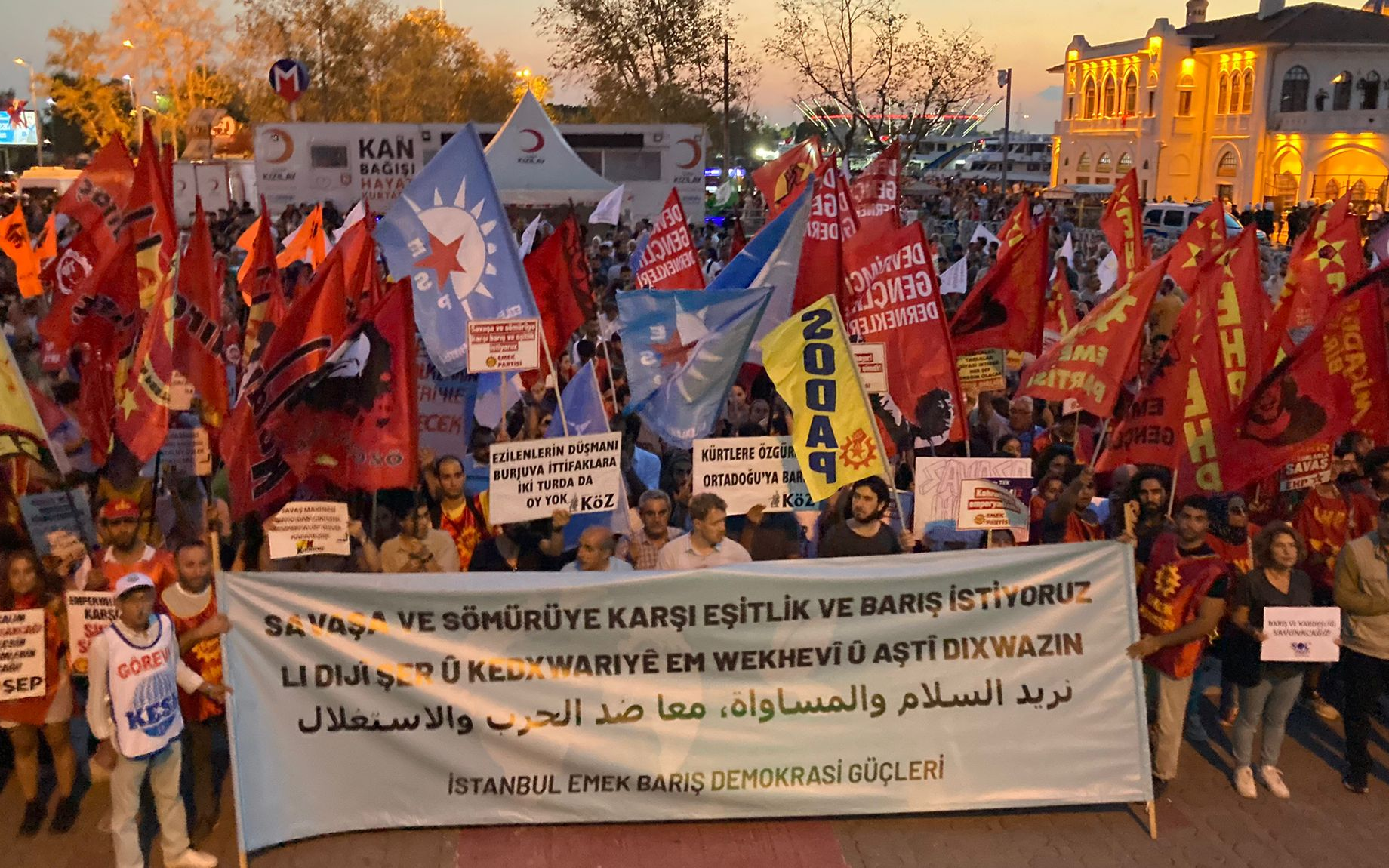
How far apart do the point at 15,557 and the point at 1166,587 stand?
5311 millimetres

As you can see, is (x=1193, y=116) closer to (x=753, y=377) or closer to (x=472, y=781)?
(x=753, y=377)

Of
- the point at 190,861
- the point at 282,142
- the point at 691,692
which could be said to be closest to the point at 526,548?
the point at 691,692

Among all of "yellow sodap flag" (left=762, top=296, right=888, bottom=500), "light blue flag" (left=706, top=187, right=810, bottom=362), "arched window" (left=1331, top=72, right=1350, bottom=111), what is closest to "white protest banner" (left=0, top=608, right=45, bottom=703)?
"yellow sodap flag" (left=762, top=296, right=888, bottom=500)

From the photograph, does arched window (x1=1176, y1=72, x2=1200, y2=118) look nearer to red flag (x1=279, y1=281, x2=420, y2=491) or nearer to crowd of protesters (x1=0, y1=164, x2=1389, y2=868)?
crowd of protesters (x1=0, y1=164, x2=1389, y2=868)

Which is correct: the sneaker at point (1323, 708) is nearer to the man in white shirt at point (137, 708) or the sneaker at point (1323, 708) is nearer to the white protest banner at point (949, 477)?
the white protest banner at point (949, 477)

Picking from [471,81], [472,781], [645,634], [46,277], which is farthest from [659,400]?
[471,81]

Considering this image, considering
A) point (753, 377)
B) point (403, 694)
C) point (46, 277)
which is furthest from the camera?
point (46, 277)

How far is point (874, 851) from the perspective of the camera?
541 cm

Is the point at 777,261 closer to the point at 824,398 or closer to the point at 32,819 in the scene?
the point at 824,398

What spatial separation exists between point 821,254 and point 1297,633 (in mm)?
4009

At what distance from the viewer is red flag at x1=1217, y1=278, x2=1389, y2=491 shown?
6594mm

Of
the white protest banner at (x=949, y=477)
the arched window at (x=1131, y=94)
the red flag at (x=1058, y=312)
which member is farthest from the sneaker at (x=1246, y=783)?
the arched window at (x=1131, y=94)

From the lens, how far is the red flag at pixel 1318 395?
21.6ft

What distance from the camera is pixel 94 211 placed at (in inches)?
373
